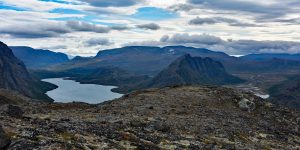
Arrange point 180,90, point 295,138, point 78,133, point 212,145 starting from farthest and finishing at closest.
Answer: point 180,90 < point 295,138 < point 212,145 < point 78,133

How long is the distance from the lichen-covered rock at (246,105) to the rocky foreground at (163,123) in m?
0.02

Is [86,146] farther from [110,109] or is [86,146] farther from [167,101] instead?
[167,101]

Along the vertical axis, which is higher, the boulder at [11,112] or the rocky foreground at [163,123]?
the boulder at [11,112]

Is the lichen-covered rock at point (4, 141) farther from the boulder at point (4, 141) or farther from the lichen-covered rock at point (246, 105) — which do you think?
the lichen-covered rock at point (246, 105)

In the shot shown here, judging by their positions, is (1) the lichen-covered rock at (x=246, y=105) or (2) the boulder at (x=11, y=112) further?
(1) the lichen-covered rock at (x=246, y=105)

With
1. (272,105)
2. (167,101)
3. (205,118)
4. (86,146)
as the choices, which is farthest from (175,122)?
(272,105)

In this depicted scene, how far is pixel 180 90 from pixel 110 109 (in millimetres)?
24444

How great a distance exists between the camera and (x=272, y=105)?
72.6 meters

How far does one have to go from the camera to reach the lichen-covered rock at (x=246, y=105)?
2776 inches

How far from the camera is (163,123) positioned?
48.8 m

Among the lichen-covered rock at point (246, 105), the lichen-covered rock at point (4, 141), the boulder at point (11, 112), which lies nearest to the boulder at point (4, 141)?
the lichen-covered rock at point (4, 141)

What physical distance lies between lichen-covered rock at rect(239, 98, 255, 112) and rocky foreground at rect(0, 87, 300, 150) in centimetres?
2

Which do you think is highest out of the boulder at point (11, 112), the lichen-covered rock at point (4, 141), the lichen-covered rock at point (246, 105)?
the lichen-covered rock at point (4, 141)

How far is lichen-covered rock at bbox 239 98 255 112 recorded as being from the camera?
7051 cm
